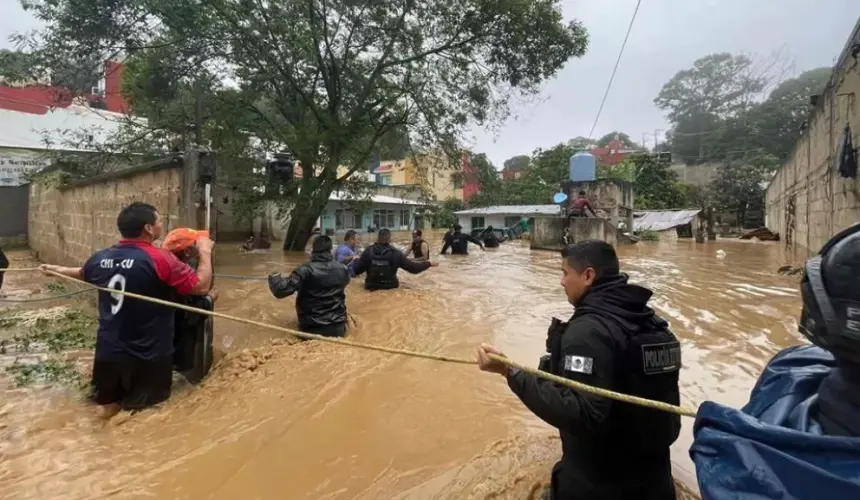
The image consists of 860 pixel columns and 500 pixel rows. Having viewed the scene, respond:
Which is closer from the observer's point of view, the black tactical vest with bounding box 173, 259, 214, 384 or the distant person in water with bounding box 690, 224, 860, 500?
the distant person in water with bounding box 690, 224, 860, 500

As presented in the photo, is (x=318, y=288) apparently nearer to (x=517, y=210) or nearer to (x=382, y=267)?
(x=382, y=267)

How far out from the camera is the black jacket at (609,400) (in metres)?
1.73

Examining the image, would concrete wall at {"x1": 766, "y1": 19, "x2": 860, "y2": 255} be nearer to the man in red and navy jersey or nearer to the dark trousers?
the dark trousers

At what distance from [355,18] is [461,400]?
41.1ft

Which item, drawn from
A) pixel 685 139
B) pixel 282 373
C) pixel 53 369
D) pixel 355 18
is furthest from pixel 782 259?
pixel 685 139

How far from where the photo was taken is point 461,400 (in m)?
3.97

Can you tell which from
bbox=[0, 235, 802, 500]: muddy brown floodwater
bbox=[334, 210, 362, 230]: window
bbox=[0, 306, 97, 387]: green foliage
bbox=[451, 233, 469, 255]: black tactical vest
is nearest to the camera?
bbox=[0, 235, 802, 500]: muddy brown floodwater

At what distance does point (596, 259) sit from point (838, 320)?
992 mm

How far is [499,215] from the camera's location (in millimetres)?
34812

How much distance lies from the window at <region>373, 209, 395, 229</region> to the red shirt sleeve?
30517 mm

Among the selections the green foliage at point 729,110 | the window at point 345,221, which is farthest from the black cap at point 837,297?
the green foliage at point 729,110

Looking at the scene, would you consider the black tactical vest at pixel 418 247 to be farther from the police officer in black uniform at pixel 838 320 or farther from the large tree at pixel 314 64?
the police officer in black uniform at pixel 838 320

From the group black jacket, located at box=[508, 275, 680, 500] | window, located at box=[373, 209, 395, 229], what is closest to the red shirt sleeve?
black jacket, located at box=[508, 275, 680, 500]

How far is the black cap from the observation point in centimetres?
102
